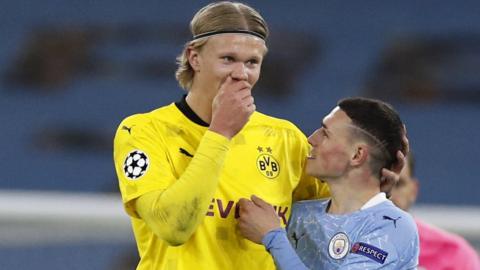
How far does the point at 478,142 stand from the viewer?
894cm

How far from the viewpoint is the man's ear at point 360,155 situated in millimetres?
3004

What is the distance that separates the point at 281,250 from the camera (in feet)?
9.37

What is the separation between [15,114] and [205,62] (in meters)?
5.92

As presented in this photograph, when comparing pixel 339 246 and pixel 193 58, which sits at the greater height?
pixel 193 58

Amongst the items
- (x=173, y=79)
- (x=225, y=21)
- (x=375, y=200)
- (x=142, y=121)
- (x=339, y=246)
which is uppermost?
(x=225, y=21)

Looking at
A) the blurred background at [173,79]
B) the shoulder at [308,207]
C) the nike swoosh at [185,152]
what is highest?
the nike swoosh at [185,152]

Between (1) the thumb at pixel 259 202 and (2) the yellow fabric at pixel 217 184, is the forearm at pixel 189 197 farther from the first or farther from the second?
(1) the thumb at pixel 259 202

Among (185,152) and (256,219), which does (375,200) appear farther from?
(185,152)

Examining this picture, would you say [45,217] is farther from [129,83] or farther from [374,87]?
[374,87]

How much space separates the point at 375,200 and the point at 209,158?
1.62 feet

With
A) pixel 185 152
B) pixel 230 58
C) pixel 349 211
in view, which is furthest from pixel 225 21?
pixel 349 211

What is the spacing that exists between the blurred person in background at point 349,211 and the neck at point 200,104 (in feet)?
0.79

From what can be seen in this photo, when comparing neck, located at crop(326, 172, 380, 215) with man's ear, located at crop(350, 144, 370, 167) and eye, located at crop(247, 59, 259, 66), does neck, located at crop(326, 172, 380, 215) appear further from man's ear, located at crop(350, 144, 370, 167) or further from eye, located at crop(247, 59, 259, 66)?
eye, located at crop(247, 59, 259, 66)

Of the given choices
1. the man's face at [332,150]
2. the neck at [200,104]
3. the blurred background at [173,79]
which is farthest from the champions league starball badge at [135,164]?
the blurred background at [173,79]
